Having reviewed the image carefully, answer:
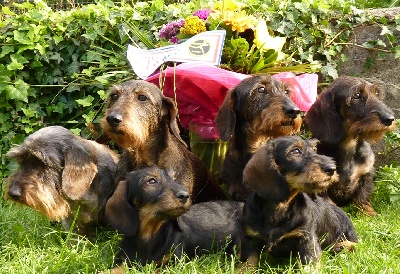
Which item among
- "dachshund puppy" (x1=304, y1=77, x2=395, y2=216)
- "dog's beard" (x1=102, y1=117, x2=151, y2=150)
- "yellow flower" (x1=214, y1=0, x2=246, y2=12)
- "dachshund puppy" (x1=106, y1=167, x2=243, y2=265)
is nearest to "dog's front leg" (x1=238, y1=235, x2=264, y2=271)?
"dachshund puppy" (x1=106, y1=167, x2=243, y2=265)

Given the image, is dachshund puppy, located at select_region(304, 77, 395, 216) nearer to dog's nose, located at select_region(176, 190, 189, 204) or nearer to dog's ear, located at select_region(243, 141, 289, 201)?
dog's ear, located at select_region(243, 141, 289, 201)

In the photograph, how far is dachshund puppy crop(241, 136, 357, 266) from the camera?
4.45 m

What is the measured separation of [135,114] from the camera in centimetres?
545

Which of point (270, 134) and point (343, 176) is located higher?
point (270, 134)

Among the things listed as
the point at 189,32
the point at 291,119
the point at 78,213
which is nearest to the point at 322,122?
the point at 291,119

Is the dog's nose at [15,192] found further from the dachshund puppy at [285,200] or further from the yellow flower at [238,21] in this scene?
A: the yellow flower at [238,21]

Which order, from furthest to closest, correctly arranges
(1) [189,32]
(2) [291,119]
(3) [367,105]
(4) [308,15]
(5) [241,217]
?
(4) [308,15]
(1) [189,32]
(3) [367,105]
(2) [291,119]
(5) [241,217]

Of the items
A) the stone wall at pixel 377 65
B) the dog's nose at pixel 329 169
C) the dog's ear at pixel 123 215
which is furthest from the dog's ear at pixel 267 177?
the stone wall at pixel 377 65

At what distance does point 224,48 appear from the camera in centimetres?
659

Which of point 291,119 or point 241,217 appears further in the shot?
point 291,119

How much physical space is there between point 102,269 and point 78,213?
92 cm

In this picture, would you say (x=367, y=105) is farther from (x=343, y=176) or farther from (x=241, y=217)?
(x=241, y=217)

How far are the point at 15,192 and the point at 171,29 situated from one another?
2964 mm

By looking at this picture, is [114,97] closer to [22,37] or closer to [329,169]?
[329,169]
